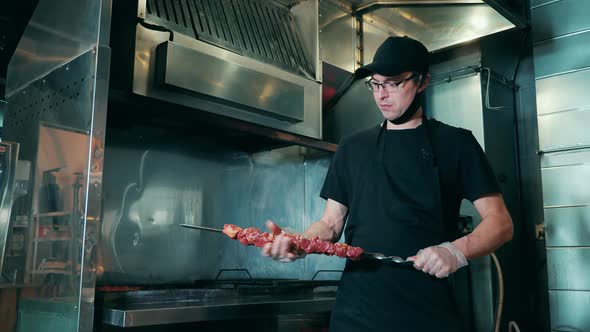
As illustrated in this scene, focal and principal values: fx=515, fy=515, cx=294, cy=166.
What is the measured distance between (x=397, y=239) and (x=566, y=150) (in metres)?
2.46

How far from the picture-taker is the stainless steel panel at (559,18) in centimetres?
367

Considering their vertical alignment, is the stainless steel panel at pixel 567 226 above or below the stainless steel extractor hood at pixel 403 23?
below

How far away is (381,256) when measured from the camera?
1.58 meters

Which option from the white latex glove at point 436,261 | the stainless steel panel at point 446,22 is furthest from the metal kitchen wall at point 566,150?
the white latex glove at point 436,261

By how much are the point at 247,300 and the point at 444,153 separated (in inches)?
46.8

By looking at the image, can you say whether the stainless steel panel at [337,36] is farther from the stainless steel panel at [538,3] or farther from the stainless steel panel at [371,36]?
the stainless steel panel at [538,3]

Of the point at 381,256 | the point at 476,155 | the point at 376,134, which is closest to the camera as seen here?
the point at 381,256

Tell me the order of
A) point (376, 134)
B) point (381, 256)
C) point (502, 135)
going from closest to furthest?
point (381, 256) < point (376, 134) < point (502, 135)

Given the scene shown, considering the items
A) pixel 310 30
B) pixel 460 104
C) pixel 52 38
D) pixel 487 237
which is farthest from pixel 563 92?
pixel 52 38

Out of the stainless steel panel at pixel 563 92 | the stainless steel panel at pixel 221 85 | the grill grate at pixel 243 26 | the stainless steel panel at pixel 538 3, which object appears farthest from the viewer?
the stainless steel panel at pixel 538 3

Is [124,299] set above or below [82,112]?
below

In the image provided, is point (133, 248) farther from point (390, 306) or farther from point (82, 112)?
point (390, 306)

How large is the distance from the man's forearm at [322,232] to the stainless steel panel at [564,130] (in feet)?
7.94

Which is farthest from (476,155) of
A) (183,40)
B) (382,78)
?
(183,40)
